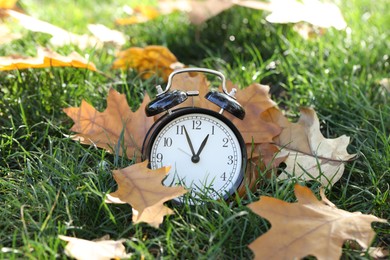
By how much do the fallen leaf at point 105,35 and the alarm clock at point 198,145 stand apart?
128 cm

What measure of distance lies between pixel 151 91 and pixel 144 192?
0.92 meters

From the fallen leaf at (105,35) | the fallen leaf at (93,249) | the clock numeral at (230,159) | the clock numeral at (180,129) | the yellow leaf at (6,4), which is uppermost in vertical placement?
the yellow leaf at (6,4)

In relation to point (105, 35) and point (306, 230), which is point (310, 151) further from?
point (105, 35)

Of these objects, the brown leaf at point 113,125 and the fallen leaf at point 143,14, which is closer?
the brown leaf at point 113,125

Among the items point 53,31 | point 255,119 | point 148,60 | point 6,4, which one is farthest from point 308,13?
point 6,4

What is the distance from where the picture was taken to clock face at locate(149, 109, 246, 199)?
222 cm

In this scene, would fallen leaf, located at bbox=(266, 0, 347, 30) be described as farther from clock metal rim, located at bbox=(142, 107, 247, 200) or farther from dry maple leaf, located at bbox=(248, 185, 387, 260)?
dry maple leaf, located at bbox=(248, 185, 387, 260)

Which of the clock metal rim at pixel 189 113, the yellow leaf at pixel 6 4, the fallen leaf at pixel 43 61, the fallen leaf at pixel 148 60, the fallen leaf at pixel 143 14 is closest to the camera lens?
the clock metal rim at pixel 189 113

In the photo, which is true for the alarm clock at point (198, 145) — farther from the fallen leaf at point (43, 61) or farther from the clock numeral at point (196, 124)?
the fallen leaf at point (43, 61)

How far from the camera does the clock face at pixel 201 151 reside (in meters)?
2.22

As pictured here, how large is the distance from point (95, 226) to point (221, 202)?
1.31 feet

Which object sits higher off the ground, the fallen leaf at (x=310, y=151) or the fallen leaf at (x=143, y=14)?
the fallen leaf at (x=143, y=14)

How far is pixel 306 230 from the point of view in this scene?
1902 millimetres

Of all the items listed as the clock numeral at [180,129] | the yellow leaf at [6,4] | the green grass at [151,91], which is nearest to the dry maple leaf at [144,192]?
the green grass at [151,91]
